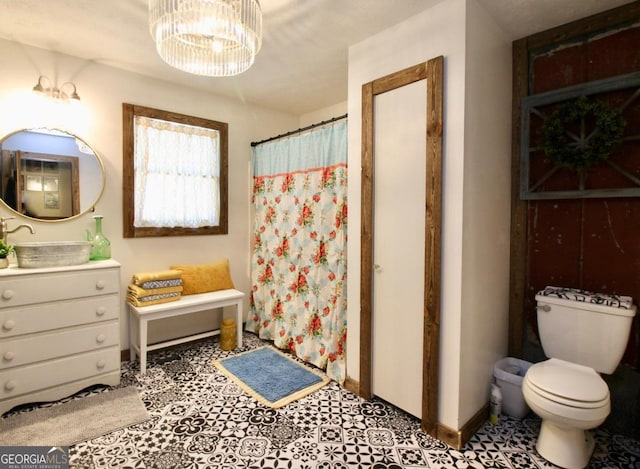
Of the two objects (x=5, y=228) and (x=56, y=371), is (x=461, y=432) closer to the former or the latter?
(x=56, y=371)

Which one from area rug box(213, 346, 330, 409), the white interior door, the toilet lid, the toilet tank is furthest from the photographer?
area rug box(213, 346, 330, 409)

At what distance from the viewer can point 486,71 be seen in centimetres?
198

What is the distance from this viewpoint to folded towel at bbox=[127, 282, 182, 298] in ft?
8.90

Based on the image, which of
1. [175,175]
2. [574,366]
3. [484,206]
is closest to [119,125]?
[175,175]

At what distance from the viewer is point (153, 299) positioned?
2.76 meters

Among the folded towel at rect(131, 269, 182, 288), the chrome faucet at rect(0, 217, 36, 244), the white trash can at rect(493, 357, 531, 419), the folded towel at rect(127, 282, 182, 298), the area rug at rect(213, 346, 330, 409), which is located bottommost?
the area rug at rect(213, 346, 330, 409)

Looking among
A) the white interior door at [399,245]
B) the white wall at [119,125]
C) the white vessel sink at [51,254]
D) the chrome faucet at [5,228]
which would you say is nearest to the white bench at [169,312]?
the white wall at [119,125]

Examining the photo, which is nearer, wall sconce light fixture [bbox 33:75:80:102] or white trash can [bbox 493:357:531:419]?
white trash can [bbox 493:357:531:419]

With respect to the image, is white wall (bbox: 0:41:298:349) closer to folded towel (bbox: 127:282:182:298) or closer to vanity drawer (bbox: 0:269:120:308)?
folded towel (bbox: 127:282:182:298)

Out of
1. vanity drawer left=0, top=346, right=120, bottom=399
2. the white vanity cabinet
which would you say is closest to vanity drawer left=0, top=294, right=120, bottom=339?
the white vanity cabinet

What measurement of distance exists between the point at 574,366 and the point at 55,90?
3.90m

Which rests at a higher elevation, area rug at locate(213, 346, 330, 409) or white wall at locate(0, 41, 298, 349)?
white wall at locate(0, 41, 298, 349)

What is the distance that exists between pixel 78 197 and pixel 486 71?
3043 millimetres

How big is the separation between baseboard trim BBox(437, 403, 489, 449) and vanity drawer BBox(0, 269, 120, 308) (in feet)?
7.86
